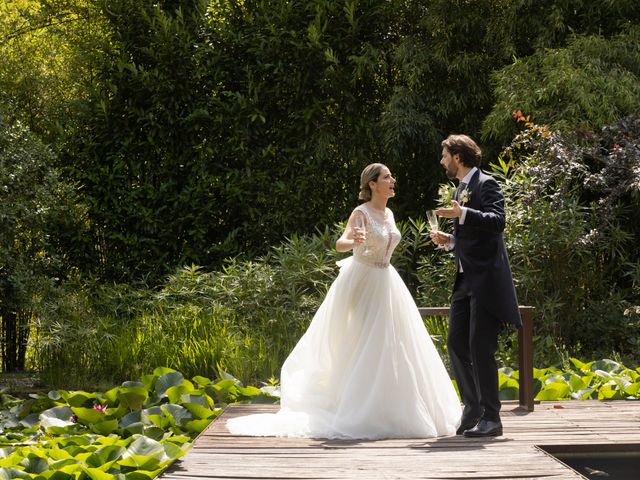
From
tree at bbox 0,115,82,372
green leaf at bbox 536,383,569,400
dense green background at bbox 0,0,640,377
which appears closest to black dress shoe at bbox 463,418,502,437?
green leaf at bbox 536,383,569,400

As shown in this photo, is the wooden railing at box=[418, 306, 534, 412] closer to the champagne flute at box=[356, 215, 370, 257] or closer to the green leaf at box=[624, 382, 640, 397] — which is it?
the green leaf at box=[624, 382, 640, 397]

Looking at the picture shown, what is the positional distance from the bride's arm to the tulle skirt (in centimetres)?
24

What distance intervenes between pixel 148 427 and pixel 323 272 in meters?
3.71

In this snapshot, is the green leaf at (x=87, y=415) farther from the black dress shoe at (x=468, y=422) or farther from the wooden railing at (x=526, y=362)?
the wooden railing at (x=526, y=362)

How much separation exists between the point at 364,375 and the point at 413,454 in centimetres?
75

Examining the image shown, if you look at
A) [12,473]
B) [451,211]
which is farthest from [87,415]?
[451,211]

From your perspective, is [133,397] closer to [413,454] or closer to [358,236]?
[358,236]

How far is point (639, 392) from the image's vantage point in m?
6.21

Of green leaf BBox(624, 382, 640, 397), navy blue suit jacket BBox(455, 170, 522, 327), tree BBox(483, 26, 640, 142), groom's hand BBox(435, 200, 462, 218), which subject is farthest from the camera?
tree BBox(483, 26, 640, 142)

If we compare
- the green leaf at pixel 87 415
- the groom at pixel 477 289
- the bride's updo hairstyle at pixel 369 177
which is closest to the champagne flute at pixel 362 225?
the bride's updo hairstyle at pixel 369 177

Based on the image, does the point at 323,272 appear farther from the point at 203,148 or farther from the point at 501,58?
the point at 501,58

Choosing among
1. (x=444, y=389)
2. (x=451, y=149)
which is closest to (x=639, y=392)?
(x=444, y=389)

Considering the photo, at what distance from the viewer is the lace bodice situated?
17.3 ft

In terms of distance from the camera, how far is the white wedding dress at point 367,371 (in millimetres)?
4938
